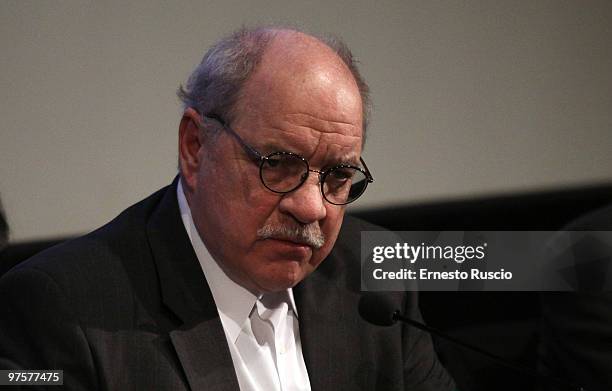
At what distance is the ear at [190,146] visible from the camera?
5.81 ft

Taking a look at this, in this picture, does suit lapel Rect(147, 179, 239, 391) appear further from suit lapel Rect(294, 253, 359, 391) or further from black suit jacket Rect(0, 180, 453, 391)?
suit lapel Rect(294, 253, 359, 391)

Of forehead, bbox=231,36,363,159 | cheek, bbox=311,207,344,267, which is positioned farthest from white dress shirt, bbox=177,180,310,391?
forehead, bbox=231,36,363,159

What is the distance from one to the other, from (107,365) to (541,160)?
154 centimetres

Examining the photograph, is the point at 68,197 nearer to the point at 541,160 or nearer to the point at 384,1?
the point at 384,1

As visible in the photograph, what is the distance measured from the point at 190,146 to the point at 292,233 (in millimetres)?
279

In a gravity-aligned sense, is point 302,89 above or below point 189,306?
above

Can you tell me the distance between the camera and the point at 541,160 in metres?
2.69

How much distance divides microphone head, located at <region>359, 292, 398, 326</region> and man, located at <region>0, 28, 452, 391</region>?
114 mm

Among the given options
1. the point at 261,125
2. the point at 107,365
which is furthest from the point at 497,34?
the point at 107,365

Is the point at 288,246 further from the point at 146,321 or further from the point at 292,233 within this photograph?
the point at 146,321

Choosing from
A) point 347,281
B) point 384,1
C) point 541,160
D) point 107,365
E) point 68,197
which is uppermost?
point 384,1

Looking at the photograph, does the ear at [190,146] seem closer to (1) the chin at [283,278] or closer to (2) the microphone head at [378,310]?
(1) the chin at [283,278]

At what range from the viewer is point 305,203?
1677mm

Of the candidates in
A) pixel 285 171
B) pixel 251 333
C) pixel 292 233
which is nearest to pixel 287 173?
pixel 285 171
